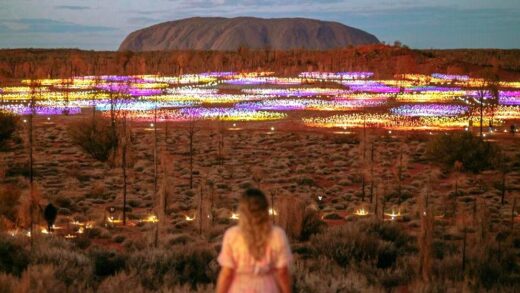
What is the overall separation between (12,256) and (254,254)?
20.3ft

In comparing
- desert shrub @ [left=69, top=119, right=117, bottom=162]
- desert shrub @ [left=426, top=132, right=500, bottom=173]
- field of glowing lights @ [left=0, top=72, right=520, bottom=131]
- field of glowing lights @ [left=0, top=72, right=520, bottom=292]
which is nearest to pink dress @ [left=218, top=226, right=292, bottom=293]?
field of glowing lights @ [left=0, top=72, right=520, bottom=292]

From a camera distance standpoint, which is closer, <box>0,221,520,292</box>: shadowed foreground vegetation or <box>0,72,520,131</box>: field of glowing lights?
<box>0,221,520,292</box>: shadowed foreground vegetation

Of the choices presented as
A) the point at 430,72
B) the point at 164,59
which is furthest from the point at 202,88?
the point at 164,59

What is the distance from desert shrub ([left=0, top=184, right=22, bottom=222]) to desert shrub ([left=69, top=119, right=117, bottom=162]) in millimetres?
8942

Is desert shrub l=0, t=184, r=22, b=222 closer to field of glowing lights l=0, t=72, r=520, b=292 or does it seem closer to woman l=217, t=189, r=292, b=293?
field of glowing lights l=0, t=72, r=520, b=292

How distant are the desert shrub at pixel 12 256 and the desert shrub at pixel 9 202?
135 inches

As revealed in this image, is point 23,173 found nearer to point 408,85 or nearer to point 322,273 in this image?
point 322,273

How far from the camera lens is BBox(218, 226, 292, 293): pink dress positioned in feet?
16.2

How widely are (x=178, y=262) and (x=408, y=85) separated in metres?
52.0

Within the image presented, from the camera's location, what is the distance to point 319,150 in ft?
91.8

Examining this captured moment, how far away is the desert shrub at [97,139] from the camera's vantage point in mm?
24547

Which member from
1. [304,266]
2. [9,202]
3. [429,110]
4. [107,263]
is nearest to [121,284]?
[107,263]

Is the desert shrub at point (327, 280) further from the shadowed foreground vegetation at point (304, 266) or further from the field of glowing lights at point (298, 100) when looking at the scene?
the field of glowing lights at point (298, 100)

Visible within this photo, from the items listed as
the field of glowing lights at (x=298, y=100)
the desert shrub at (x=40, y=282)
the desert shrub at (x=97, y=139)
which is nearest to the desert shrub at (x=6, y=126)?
the field of glowing lights at (x=298, y=100)
